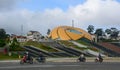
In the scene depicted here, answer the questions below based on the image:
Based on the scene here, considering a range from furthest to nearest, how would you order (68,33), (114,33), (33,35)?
(33,35) → (114,33) → (68,33)

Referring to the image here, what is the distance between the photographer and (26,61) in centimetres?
3106

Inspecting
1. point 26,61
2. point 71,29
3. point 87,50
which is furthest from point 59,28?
point 26,61

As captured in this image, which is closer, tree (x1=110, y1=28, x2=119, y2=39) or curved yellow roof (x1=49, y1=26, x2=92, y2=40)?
curved yellow roof (x1=49, y1=26, x2=92, y2=40)

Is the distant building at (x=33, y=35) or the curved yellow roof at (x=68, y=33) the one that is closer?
the curved yellow roof at (x=68, y=33)

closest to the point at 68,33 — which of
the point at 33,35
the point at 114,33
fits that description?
the point at 114,33

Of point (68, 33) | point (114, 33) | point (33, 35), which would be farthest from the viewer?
point (33, 35)

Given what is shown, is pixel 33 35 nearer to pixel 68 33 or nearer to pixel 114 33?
pixel 114 33

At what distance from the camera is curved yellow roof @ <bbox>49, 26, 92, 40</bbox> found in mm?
124938

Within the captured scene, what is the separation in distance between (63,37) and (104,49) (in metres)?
32.4

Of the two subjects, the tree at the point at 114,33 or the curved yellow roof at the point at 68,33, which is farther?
the tree at the point at 114,33

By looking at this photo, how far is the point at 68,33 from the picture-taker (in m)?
127

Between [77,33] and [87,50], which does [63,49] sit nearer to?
[87,50]

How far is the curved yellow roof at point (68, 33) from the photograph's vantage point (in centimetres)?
12494

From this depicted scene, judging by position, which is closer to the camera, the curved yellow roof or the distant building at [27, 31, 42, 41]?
the curved yellow roof
